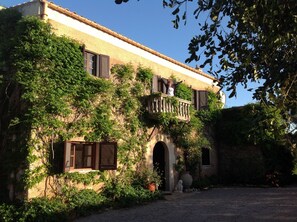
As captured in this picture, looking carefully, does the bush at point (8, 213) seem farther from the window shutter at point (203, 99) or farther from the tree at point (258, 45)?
the window shutter at point (203, 99)

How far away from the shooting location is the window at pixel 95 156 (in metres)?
11.6

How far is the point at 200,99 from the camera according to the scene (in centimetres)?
1834

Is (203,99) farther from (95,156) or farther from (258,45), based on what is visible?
(258,45)

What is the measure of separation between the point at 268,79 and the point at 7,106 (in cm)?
838

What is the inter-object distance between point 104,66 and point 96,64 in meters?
0.31

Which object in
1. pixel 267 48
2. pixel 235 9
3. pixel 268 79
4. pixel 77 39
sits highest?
pixel 77 39

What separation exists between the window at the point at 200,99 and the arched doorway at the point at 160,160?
11.2 feet

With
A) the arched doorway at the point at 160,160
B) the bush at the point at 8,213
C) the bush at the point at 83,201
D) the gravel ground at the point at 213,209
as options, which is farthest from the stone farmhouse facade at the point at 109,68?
the gravel ground at the point at 213,209

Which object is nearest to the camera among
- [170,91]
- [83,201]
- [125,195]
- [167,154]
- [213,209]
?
[83,201]

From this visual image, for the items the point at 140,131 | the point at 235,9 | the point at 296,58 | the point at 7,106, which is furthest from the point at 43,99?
the point at 296,58

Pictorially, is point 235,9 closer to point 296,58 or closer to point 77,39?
point 296,58

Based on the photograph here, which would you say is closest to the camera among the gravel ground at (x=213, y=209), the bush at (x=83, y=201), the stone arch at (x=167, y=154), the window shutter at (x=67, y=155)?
the gravel ground at (x=213, y=209)

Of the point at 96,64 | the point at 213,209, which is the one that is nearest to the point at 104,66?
the point at 96,64

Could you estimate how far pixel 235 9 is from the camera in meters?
4.98
